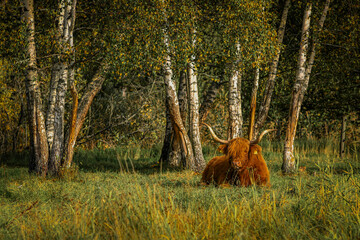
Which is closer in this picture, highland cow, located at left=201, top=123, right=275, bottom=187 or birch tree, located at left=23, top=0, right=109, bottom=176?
highland cow, located at left=201, top=123, right=275, bottom=187

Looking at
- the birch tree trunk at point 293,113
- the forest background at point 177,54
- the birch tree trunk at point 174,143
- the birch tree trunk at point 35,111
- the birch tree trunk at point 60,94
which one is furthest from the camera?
the birch tree trunk at point 174,143

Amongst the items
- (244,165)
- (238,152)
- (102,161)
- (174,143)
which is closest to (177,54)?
(238,152)

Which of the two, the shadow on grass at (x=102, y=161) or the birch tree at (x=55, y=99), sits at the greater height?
the birch tree at (x=55, y=99)

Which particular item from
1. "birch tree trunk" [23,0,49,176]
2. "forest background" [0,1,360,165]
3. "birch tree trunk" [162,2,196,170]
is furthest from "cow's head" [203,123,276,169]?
"birch tree trunk" [23,0,49,176]

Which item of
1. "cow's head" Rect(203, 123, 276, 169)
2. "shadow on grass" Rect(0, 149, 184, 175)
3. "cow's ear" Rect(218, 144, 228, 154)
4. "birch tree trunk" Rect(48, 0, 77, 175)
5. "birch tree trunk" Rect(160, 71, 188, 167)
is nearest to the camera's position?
"cow's head" Rect(203, 123, 276, 169)

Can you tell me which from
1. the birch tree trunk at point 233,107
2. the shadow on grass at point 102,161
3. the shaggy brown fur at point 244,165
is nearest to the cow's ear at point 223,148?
the shaggy brown fur at point 244,165

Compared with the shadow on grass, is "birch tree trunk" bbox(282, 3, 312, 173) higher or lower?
higher

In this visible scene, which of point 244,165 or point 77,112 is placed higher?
point 77,112

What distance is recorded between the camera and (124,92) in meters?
20.4

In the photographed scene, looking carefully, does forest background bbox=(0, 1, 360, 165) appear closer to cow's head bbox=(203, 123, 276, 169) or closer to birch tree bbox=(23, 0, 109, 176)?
birch tree bbox=(23, 0, 109, 176)

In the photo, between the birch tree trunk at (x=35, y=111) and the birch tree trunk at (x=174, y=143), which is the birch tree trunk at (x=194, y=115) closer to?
the birch tree trunk at (x=174, y=143)

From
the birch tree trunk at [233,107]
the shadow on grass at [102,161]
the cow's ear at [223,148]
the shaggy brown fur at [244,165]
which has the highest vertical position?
the birch tree trunk at [233,107]

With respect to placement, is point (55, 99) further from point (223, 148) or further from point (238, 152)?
point (238, 152)

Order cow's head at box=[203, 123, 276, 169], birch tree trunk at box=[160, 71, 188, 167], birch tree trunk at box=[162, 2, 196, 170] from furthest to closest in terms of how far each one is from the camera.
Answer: birch tree trunk at box=[160, 71, 188, 167] → birch tree trunk at box=[162, 2, 196, 170] → cow's head at box=[203, 123, 276, 169]
